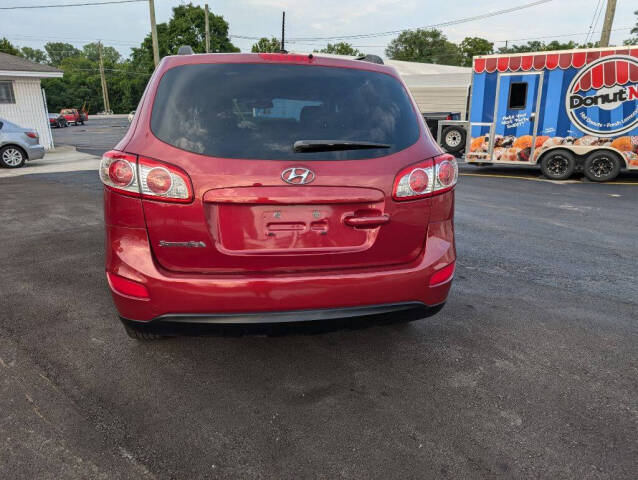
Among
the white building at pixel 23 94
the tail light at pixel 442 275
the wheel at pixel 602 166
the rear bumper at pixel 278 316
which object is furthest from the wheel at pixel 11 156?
the wheel at pixel 602 166

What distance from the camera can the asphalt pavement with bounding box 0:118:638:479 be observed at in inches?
83.8

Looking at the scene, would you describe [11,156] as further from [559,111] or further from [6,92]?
[559,111]

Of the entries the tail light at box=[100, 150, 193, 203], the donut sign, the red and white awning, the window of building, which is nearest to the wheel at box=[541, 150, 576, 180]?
the donut sign

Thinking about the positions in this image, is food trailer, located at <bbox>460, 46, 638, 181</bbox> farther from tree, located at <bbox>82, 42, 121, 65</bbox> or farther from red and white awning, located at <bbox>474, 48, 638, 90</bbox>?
tree, located at <bbox>82, 42, 121, 65</bbox>

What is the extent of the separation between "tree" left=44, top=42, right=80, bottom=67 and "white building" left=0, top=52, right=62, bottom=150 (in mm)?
140114

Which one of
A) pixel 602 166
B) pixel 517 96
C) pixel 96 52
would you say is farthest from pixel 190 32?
pixel 96 52

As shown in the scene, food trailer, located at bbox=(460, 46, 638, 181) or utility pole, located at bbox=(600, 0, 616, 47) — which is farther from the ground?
utility pole, located at bbox=(600, 0, 616, 47)

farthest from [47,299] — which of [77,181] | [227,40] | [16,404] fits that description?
[227,40]

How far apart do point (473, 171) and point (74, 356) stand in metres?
13.2

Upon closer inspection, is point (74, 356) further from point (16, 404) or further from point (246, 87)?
point (246, 87)

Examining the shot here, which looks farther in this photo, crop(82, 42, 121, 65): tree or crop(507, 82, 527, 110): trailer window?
crop(82, 42, 121, 65): tree

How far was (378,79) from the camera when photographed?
2.72 metres

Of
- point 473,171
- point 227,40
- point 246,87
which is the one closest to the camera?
point 246,87

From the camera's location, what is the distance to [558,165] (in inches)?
479
